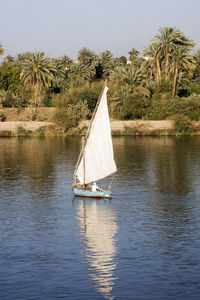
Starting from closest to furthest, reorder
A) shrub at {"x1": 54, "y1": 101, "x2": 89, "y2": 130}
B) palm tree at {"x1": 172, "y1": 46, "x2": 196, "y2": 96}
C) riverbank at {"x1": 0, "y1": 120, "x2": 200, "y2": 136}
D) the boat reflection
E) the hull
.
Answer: the boat reflection → the hull → riverbank at {"x1": 0, "y1": 120, "x2": 200, "y2": 136} → shrub at {"x1": 54, "y1": 101, "x2": 89, "y2": 130} → palm tree at {"x1": 172, "y1": 46, "x2": 196, "y2": 96}

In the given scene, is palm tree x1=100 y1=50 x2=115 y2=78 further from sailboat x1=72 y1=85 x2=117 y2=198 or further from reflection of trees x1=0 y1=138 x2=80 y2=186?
sailboat x1=72 y1=85 x2=117 y2=198

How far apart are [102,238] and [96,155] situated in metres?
12.0

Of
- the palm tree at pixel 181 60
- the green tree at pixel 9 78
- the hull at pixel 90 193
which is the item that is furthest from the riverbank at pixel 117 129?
the hull at pixel 90 193

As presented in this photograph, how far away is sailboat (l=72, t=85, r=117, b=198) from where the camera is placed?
1596 inches

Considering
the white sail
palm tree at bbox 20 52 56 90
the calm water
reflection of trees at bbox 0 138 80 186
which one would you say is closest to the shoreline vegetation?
palm tree at bbox 20 52 56 90

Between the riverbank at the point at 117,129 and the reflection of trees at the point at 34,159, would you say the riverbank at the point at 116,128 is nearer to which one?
the riverbank at the point at 117,129

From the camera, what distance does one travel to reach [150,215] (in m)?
36.0

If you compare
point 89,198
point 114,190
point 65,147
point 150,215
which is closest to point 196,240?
point 150,215

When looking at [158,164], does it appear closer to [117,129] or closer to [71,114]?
[117,129]

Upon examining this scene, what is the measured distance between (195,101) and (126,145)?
3728 centimetres

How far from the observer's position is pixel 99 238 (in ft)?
99.3

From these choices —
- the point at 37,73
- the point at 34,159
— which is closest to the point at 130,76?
the point at 37,73

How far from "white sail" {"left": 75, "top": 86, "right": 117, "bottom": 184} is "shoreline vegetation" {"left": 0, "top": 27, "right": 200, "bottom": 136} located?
76029mm

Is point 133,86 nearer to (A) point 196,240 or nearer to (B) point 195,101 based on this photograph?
(B) point 195,101
